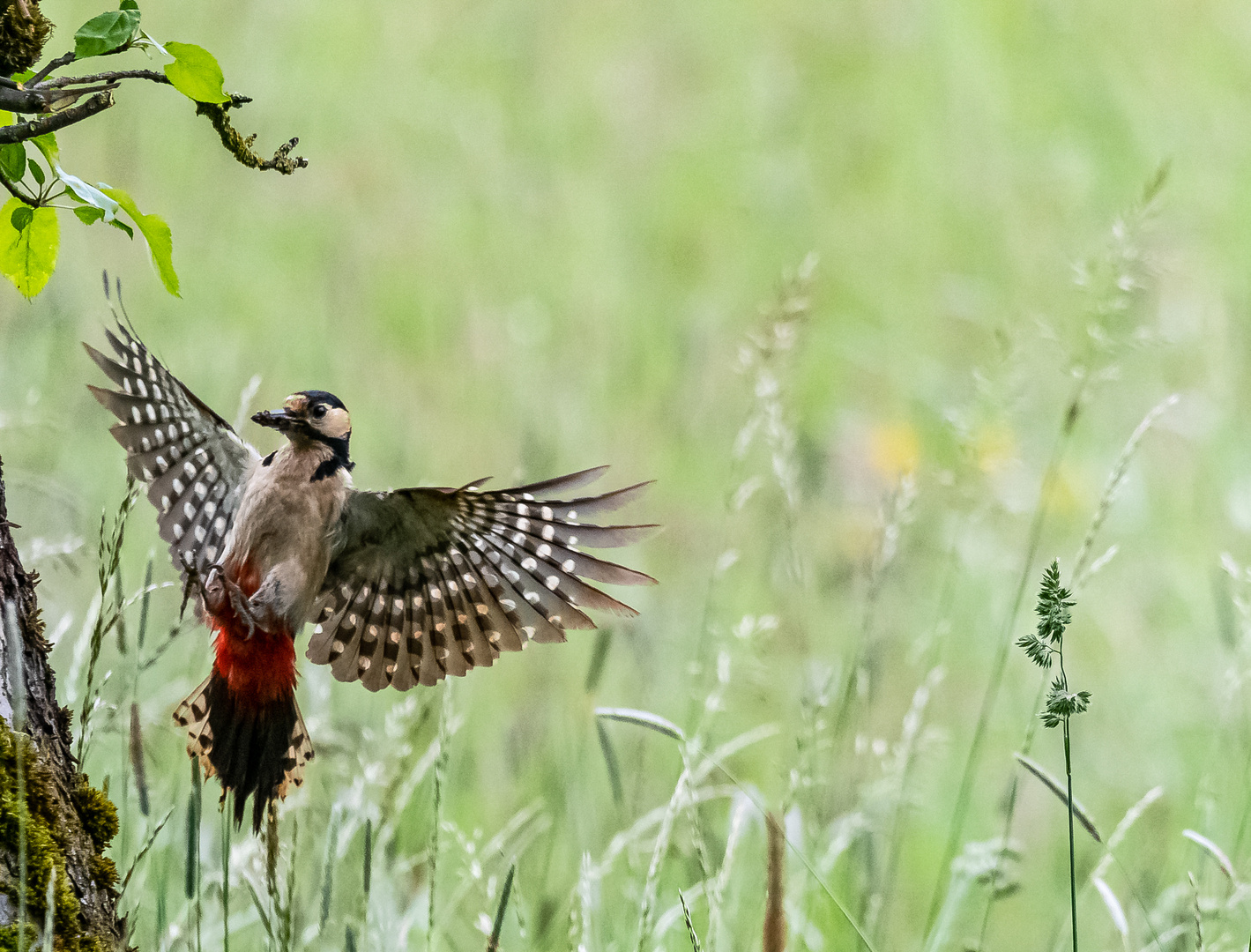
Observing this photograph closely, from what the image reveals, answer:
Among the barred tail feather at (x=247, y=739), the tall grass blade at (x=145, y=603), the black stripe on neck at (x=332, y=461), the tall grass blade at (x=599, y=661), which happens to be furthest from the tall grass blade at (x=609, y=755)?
the tall grass blade at (x=145, y=603)

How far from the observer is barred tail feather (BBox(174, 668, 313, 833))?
88.6 inches

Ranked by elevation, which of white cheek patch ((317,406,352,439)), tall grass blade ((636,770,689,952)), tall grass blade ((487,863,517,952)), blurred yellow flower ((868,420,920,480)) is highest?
blurred yellow flower ((868,420,920,480))

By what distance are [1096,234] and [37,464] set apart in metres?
5.42

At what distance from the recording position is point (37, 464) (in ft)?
14.4

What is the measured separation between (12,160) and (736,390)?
516 cm

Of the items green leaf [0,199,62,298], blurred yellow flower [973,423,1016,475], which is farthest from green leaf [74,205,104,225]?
blurred yellow flower [973,423,1016,475]

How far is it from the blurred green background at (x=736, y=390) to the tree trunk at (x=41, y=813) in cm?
34

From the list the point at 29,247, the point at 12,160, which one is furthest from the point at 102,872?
the point at 12,160

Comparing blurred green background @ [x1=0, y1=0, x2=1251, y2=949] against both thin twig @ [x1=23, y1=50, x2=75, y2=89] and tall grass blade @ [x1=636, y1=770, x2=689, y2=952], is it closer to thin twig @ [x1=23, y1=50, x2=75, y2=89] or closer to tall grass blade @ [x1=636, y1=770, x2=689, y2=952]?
tall grass blade @ [x1=636, y1=770, x2=689, y2=952]

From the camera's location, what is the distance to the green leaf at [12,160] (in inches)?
67.7

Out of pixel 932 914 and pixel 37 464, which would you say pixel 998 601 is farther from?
Result: pixel 37 464

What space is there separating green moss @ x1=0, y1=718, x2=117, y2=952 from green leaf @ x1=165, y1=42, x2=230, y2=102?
2.68 ft

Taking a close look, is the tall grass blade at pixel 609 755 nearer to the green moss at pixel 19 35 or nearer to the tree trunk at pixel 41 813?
the tree trunk at pixel 41 813

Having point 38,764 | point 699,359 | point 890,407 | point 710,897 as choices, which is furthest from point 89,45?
point 890,407
